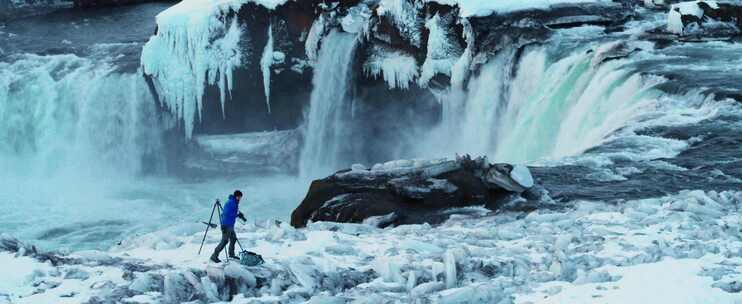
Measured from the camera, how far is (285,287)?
9.61 metres

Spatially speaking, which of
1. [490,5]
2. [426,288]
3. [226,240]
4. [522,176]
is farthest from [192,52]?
[426,288]

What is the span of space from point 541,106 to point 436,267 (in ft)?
38.5

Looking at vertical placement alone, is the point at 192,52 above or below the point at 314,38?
below

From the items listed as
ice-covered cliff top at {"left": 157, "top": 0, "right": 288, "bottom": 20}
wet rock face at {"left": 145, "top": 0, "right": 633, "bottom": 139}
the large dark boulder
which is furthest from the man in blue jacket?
ice-covered cliff top at {"left": 157, "top": 0, "right": 288, "bottom": 20}

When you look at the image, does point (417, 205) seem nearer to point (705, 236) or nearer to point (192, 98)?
point (705, 236)

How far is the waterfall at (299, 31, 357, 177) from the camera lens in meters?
26.9

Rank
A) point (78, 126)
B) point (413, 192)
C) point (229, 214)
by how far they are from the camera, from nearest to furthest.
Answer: point (229, 214), point (413, 192), point (78, 126)

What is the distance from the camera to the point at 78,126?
1136 inches

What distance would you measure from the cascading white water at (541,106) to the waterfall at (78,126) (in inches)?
359

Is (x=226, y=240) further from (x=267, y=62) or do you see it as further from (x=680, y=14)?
(x=267, y=62)

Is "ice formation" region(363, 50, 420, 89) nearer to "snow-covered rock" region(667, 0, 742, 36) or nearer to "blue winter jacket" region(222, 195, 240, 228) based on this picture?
"snow-covered rock" region(667, 0, 742, 36)

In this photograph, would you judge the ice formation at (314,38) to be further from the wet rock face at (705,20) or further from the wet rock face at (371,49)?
the wet rock face at (705,20)

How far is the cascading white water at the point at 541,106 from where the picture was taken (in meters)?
19.2

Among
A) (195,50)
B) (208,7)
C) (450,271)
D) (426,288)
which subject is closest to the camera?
(426,288)
